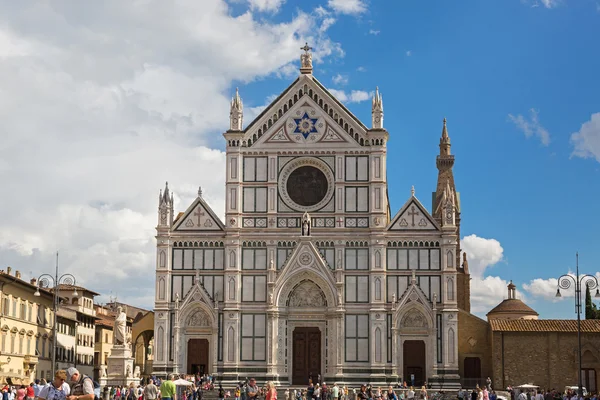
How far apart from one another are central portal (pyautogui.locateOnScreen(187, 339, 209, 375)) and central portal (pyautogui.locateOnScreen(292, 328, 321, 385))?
5.31m

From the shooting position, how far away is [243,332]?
186 ft

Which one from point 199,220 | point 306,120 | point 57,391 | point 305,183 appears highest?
point 306,120

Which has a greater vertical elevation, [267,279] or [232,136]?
[232,136]

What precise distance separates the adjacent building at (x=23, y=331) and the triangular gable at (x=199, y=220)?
9.46 m

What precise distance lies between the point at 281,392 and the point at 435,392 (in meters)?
8.58

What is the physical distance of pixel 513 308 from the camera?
72062mm

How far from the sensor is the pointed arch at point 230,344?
56156mm

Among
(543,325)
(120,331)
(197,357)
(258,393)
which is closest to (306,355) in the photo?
(197,357)

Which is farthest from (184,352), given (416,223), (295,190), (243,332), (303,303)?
(416,223)

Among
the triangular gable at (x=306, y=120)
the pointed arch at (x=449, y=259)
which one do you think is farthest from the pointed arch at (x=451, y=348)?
the triangular gable at (x=306, y=120)

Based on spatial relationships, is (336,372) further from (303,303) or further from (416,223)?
(416,223)

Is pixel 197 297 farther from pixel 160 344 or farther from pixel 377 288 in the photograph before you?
pixel 377 288

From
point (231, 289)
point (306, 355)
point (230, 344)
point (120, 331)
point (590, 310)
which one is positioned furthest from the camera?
point (590, 310)

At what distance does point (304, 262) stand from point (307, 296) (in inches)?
84.9
